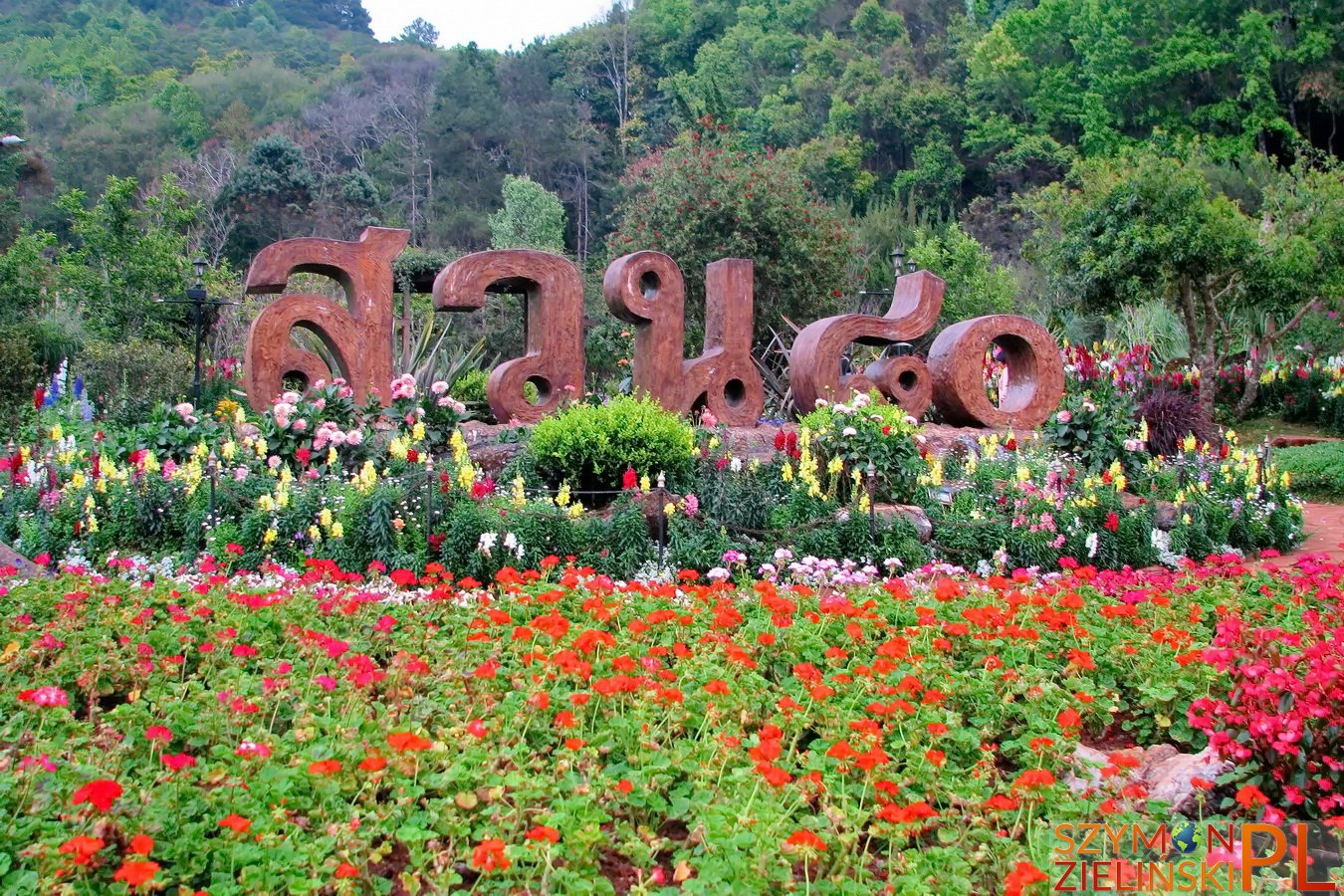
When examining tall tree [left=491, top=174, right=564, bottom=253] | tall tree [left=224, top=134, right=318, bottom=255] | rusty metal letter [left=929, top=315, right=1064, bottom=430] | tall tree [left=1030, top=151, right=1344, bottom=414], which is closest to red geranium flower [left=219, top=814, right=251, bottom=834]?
rusty metal letter [left=929, top=315, right=1064, bottom=430]

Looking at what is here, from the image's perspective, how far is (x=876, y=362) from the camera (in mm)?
10906

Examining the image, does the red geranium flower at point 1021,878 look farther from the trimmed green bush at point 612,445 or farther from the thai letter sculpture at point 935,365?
the thai letter sculpture at point 935,365

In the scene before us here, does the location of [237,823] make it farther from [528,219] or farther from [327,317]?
[528,219]

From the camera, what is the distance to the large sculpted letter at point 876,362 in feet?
33.7

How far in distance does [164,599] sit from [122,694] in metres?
0.62

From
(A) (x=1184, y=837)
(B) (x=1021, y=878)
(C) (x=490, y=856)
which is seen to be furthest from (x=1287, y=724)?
(C) (x=490, y=856)

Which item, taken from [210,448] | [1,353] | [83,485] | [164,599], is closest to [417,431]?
[210,448]

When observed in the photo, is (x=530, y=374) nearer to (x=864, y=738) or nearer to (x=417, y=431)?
(x=417, y=431)

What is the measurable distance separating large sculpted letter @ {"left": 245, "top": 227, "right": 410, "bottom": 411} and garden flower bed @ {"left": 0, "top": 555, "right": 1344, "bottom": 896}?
4.40 metres

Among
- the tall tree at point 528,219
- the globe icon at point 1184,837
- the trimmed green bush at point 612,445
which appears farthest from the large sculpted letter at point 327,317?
the tall tree at point 528,219

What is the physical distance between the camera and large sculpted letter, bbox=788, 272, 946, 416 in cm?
1027

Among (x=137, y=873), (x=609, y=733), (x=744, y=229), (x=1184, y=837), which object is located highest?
(x=744, y=229)

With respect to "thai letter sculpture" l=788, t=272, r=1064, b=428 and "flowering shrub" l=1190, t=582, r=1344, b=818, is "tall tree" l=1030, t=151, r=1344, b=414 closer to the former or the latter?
"thai letter sculpture" l=788, t=272, r=1064, b=428

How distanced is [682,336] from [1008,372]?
3.69m
